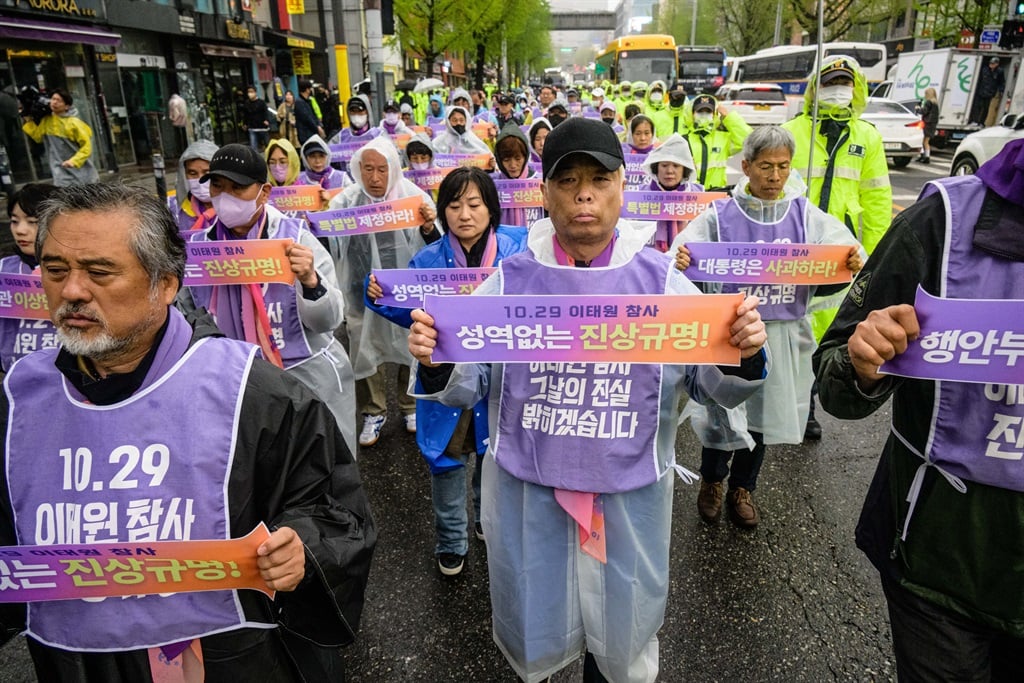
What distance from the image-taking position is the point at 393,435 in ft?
16.2

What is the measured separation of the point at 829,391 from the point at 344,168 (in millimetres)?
9784

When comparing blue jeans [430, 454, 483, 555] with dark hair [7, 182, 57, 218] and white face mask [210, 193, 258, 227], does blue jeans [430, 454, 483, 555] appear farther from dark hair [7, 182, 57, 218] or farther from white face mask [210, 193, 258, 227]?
dark hair [7, 182, 57, 218]

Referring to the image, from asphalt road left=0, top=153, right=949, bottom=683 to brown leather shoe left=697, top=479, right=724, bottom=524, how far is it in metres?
0.06

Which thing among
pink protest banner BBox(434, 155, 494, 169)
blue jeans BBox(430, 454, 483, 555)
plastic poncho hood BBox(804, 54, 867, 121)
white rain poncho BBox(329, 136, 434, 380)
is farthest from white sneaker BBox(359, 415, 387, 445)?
pink protest banner BBox(434, 155, 494, 169)

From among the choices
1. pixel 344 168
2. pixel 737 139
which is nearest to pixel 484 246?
pixel 737 139

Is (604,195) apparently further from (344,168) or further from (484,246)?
(344,168)

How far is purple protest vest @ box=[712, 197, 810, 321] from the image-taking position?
3.47 meters

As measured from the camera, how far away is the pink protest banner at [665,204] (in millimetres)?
5164

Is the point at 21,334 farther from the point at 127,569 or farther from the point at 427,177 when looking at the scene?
the point at 427,177

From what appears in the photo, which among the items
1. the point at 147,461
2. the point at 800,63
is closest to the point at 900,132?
the point at 800,63

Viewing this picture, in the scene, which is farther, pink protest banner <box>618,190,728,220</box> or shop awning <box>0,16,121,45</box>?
shop awning <box>0,16,121,45</box>

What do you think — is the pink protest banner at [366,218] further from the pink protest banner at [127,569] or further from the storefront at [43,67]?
the storefront at [43,67]

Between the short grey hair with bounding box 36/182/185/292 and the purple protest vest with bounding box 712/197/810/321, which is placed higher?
the short grey hair with bounding box 36/182/185/292

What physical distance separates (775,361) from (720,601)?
1242 millimetres
